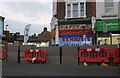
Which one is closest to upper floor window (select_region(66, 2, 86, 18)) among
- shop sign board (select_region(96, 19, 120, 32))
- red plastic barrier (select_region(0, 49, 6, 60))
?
shop sign board (select_region(96, 19, 120, 32))

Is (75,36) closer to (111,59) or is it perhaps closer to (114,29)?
(114,29)

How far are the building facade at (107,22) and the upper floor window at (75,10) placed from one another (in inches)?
71.5

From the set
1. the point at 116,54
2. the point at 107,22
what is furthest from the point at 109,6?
the point at 116,54

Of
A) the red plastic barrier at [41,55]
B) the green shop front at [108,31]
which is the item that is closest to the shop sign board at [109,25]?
the green shop front at [108,31]

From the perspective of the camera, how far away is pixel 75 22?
1180 inches

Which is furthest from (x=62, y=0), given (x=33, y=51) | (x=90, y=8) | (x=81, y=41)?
(x=33, y=51)

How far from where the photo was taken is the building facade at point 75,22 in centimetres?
2945

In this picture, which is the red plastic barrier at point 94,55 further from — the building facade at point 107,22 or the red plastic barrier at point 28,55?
the building facade at point 107,22

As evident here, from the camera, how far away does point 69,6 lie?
103 ft

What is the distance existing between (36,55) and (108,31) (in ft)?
36.3

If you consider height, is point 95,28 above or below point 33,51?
above

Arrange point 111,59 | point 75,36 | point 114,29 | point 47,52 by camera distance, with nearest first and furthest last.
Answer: point 111,59, point 47,52, point 114,29, point 75,36

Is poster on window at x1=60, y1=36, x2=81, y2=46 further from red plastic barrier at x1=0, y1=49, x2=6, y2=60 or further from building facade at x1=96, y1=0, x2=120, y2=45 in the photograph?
red plastic barrier at x1=0, y1=49, x2=6, y2=60

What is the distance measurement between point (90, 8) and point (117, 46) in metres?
13.1
